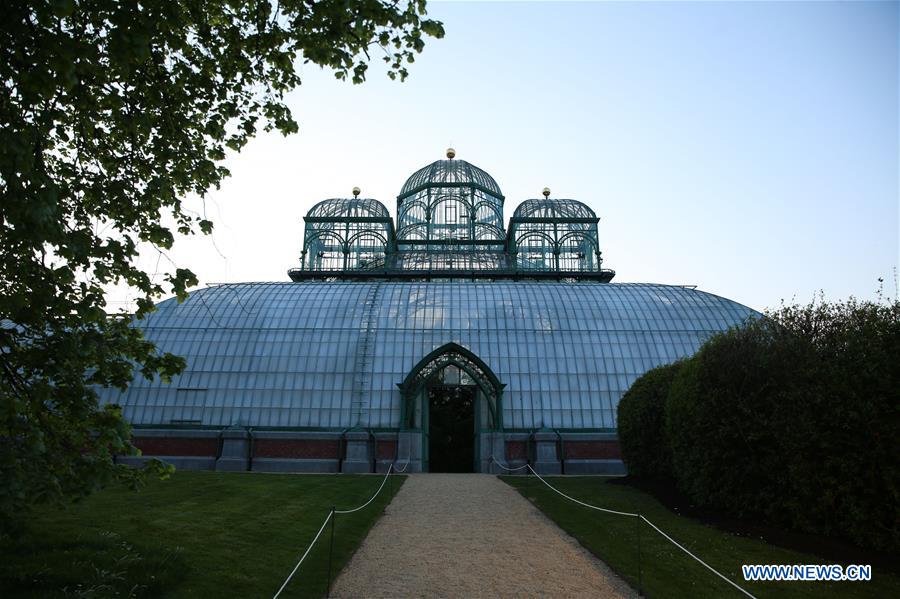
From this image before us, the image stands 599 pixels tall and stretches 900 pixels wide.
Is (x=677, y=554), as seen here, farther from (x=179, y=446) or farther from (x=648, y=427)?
(x=179, y=446)

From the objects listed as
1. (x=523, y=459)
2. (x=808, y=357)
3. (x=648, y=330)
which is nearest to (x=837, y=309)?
(x=808, y=357)

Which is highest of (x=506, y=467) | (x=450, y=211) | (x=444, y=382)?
(x=450, y=211)

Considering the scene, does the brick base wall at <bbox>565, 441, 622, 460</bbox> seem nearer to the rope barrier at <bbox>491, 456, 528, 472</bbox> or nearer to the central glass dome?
the rope barrier at <bbox>491, 456, 528, 472</bbox>

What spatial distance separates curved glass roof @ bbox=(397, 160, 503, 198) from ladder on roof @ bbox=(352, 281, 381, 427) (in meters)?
22.2

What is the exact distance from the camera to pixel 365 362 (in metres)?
34.5

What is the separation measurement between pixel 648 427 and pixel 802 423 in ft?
29.1

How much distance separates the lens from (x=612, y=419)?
108ft

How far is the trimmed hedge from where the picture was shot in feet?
40.2

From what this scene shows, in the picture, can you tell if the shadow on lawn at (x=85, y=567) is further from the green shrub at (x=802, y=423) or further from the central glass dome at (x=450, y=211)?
the central glass dome at (x=450, y=211)

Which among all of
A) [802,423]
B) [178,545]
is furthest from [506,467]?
[178,545]

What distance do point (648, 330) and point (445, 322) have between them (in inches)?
520

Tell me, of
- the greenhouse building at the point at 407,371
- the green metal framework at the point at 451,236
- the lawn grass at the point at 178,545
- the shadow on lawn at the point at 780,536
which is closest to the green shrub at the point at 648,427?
the shadow on lawn at the point at 780,536

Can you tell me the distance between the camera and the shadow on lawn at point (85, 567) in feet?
28.3

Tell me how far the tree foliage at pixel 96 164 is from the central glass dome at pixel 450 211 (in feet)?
146
